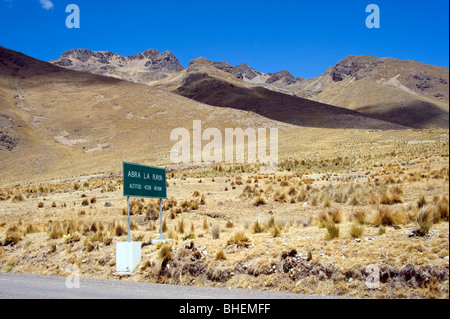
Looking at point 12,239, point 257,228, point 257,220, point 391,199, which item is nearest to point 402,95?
point 391,199

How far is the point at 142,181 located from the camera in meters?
13.3

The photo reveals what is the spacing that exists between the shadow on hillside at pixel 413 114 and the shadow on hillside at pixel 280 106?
4492 cm

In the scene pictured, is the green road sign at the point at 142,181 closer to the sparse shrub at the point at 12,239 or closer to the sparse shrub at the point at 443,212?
the sparse shrub at the point at 12,239

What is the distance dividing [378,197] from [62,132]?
7550 centimetres

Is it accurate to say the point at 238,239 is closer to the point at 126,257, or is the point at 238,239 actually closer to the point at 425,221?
the point at 126,257

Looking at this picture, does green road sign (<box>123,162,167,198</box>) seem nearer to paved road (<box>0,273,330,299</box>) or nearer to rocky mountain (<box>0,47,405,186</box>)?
paved road (<box>0,273,330,299</box>)

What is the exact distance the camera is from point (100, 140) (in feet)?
258

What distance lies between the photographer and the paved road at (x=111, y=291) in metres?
7.79

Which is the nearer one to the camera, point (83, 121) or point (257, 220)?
point (257, 220)

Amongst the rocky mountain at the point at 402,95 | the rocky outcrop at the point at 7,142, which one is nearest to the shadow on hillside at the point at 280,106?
the rocky mountain at the point at 402,95

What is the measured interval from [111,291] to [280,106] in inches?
3991

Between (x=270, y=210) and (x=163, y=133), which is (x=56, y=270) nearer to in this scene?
(x=270, y=210)

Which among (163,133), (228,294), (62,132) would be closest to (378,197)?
(228,294)

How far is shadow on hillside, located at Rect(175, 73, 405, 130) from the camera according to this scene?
3570 inches
